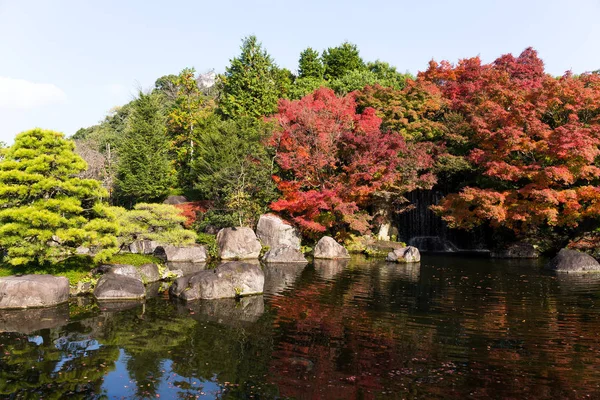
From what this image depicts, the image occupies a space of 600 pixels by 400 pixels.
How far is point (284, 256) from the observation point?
27531 mm

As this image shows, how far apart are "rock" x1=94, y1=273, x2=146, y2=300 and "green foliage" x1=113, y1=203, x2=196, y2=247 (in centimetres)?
528

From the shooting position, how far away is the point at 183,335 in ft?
41.1

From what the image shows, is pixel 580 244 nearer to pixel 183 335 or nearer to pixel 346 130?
pixel 346 130

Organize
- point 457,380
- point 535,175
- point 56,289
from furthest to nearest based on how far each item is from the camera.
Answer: point 535,175 → point 56,289 → point 457,380

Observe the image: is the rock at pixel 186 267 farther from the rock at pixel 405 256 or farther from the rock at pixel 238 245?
the rock at pixel 405 256

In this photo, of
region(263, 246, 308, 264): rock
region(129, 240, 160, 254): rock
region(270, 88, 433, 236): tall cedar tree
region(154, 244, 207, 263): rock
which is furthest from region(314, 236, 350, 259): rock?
region(129, 240, 160, 254): rock

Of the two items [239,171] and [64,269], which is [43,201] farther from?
[239,171]

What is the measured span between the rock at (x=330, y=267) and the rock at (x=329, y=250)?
561 mm

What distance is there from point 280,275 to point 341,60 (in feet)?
115

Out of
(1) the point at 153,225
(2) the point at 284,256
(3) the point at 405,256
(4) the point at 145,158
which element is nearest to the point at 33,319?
(1) the point at 153,225

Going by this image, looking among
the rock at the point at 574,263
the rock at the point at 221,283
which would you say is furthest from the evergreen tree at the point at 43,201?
the rock at the point at 574,263

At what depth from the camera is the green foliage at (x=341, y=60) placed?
5175 cm

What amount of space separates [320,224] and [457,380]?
73.3 feet

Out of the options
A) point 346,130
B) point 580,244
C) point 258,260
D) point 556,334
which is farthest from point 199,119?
point 556,334
